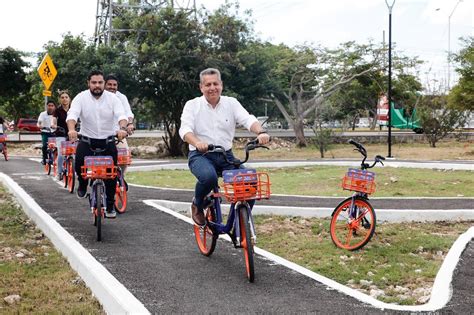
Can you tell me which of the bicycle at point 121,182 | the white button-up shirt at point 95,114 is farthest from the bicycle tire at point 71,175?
the white button-up shirt at point 95,114

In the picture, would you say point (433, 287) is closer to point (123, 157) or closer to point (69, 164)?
point (123, 157)

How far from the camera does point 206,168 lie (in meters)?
5.58

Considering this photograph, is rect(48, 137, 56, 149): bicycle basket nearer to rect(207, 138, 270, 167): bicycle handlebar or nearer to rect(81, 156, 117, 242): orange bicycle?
rect(81, 156, 117, 242): orange bicycle

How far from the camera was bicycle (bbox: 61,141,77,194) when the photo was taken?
1115 cm

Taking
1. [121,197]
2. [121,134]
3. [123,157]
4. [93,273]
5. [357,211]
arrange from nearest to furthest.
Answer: [93,273], [357,211], [121,134], [123,157], [121,197]

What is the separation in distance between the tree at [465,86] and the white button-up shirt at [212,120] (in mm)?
24684

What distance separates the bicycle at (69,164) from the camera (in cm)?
1115

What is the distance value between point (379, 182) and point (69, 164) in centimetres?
723

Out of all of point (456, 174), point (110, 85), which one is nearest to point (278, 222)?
point (110, 85)

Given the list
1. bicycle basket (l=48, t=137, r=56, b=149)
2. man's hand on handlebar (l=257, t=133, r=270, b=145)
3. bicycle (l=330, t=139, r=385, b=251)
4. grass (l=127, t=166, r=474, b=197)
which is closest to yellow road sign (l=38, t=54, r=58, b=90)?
grass (l=127, t=166, r=474, b=197)

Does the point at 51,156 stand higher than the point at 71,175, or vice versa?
the point at 51,156

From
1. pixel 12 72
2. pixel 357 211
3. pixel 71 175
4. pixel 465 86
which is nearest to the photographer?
pixel 357 211

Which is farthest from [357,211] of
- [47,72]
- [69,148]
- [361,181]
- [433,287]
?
[47,72]

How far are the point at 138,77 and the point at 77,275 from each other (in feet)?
74.2
